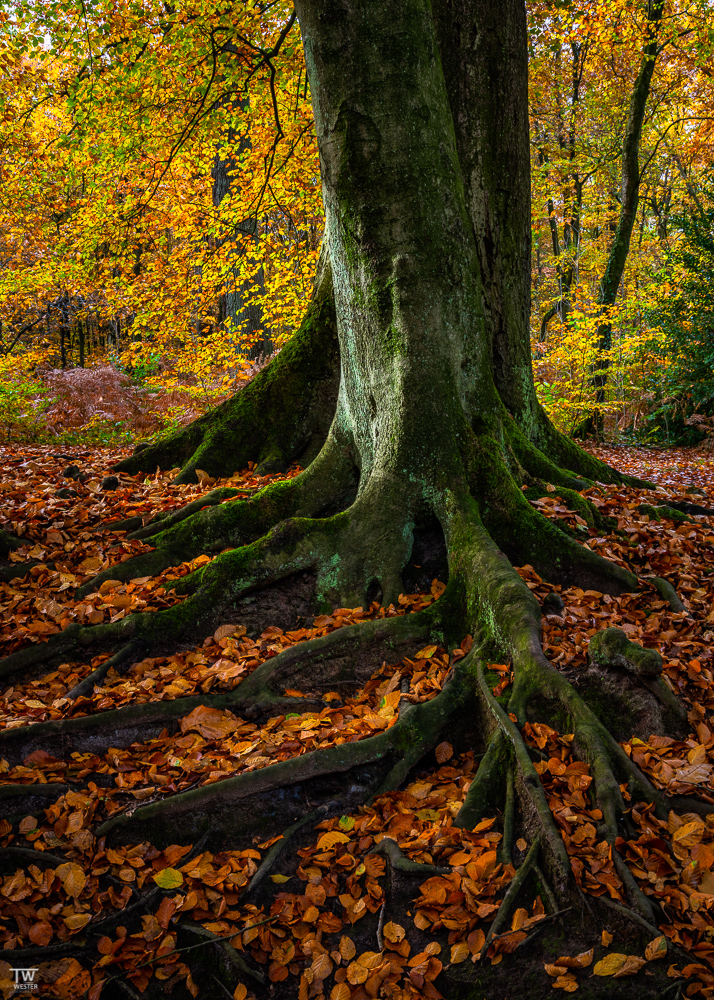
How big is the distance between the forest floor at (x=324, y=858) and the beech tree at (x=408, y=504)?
110 mm

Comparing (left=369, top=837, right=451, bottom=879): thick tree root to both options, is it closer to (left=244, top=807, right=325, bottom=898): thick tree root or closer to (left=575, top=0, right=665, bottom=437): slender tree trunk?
(left=244, top=807, right=325, bottom=898): thick tree root

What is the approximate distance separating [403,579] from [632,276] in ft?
87.3

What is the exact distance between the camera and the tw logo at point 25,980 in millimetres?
2236

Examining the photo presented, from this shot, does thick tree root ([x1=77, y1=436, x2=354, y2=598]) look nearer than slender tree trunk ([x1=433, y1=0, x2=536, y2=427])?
Yes

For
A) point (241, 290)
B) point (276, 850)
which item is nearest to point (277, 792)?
point (276, 850)

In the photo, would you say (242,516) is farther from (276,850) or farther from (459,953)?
(459,953)

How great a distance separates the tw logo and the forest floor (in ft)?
0.08

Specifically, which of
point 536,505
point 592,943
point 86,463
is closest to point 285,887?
point 592,943

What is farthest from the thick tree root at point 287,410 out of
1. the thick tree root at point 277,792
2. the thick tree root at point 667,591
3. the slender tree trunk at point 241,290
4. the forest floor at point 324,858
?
the slender tree trunk at point 241,290

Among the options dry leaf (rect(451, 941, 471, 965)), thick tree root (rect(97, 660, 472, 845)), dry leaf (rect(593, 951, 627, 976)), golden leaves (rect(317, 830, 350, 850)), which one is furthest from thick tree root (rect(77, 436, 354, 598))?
dry leaf (rect(593, 951, 627, 976))

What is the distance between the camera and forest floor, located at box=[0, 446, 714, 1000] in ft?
7.22

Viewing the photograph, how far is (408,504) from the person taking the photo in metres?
4.20

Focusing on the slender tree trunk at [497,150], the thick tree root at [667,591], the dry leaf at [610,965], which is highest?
the slender tree trunk at [497,150]

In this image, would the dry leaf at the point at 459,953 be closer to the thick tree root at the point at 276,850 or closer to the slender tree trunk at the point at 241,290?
the thick tree root at the point at 276,850
